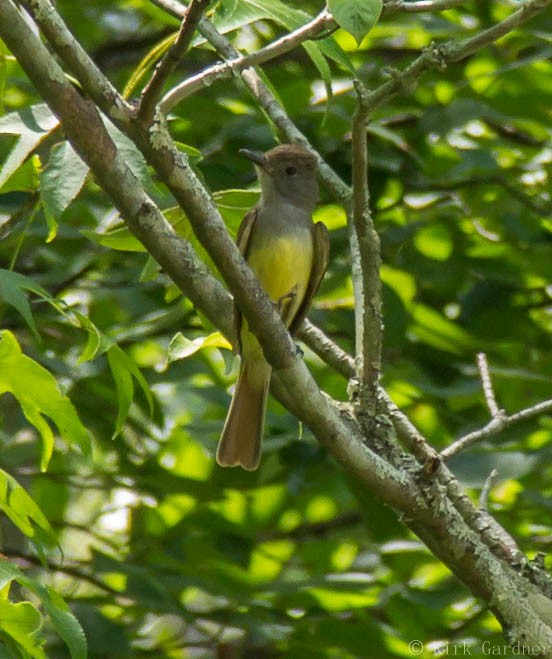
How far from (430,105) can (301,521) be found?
217 cm

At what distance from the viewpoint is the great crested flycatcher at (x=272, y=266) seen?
182 inches

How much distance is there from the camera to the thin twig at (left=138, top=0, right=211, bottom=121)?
2.64 metres

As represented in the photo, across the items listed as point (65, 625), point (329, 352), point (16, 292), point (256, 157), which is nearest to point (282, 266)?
point (256, 157)

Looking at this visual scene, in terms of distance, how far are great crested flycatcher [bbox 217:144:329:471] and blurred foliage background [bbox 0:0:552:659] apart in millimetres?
313

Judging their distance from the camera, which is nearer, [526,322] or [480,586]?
[480,586]

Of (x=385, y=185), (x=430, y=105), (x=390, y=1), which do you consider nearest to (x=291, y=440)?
(x=385, y=185)

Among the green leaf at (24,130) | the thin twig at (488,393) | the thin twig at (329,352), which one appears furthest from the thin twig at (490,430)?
the green leaf at (24,130)

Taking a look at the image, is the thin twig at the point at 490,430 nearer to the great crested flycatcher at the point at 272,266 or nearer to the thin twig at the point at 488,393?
the thin twig at the point at 488,393

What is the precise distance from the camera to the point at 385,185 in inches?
218

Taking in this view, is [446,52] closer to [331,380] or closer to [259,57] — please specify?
[259,57]

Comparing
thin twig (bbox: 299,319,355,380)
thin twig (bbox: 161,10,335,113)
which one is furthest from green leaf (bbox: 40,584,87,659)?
thin twig (bbox: 299,319,355,380)

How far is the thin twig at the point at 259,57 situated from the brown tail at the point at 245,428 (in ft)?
5.38

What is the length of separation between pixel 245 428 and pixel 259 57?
6.36ft

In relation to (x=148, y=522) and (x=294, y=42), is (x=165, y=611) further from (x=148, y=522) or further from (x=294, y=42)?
(x=294, y=42)
